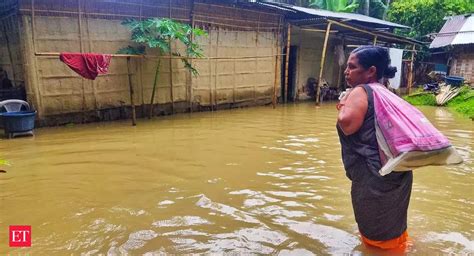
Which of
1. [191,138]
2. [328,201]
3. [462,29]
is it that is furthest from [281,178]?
[462,29]

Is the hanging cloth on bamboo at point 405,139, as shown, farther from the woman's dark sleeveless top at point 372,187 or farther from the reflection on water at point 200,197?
the reflection on water at point 200,197

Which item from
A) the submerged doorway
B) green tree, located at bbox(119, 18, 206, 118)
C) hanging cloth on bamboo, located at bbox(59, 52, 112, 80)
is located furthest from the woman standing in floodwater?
the submerged doorway

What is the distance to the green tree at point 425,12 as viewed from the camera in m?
20.6

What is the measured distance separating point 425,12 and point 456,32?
3.36 meters

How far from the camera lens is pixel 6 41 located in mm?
9039

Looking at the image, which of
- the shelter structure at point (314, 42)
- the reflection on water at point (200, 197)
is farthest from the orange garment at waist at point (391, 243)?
the shelter structure at point (314, 42)

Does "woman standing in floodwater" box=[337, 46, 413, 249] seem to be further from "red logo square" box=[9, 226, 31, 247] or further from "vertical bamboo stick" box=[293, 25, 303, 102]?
"vertical bamboo stick" box=[293, 25, 303, 102]

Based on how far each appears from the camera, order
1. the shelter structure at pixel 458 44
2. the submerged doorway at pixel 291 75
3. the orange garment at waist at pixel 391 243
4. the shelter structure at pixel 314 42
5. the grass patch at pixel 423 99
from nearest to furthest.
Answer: the orange garment at waist at pixel 391 243
the shelter structure at pixel 314 42
the grass patch at pixel 423 99
the submerged doorway at pixel 291 75
the shelter structure at pixel 458 44

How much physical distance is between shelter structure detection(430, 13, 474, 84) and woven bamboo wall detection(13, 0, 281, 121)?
994 centimetres

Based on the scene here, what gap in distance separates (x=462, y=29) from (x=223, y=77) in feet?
42.3

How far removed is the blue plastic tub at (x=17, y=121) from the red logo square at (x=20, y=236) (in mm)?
4290

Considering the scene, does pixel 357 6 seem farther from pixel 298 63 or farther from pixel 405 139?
pixel 405 139

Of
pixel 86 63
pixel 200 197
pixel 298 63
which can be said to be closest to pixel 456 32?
pixel 298 63

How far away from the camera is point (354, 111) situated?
2.40 m
